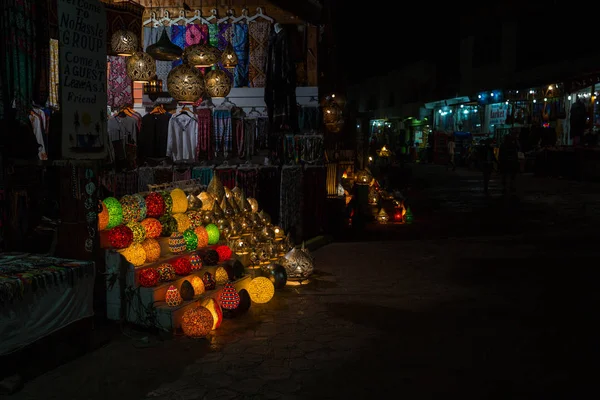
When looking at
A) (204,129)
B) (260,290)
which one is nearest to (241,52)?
(204,129)

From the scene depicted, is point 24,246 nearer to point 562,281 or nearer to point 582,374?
point 582,374

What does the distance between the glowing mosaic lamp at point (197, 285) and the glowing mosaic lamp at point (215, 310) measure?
0.18 m

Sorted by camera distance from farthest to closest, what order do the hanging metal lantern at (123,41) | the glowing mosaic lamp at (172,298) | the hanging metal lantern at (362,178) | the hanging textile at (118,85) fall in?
the hanging metal lantern at (362,178) → the hanging textile at (118,85) → the hanging metal lantern at (123,41) → the glowing mosaic lamp at (172,298)

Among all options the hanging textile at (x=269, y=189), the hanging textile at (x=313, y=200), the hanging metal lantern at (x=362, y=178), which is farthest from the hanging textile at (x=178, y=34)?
the hanging metal lantern at (x=362, y=178)

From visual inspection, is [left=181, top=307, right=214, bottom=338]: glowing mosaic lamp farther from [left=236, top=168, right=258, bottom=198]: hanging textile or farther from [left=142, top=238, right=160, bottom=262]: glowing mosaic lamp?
[left=236, top=168, right=258, bottom=198]: hanging textile

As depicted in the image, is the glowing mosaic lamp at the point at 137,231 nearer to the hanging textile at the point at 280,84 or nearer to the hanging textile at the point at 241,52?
the hanging textile at the point at 280,84

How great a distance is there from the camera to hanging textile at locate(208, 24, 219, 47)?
8.97 metres

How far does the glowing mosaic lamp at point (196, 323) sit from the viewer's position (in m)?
5.09

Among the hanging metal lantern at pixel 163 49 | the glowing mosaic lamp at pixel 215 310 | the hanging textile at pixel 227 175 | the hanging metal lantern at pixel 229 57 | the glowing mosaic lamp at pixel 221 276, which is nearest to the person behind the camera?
the glowing mosaic lamp at pixel 215 310

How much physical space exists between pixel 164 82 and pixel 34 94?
470cm

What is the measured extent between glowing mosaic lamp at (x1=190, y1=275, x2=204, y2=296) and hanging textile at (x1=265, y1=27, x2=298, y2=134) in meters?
3.66

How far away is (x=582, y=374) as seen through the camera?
4.41 m

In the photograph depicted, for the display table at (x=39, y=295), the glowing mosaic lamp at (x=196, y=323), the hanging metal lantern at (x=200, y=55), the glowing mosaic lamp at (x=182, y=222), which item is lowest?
the glowing mosaic lamp at (x=196, y=323)

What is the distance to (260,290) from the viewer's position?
628cm
